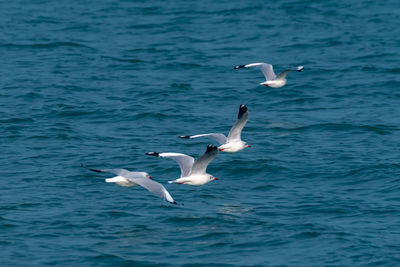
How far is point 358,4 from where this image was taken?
40.7m

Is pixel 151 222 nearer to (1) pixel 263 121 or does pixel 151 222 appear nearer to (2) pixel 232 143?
(2) pixel 232 143

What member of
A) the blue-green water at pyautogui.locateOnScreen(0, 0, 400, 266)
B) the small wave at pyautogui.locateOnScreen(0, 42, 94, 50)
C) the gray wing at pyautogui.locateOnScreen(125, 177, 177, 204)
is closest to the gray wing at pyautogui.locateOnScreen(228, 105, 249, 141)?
the blue-green water at pyautogui.locateOnScreen(0, 0, 400, 266)

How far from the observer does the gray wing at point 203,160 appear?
16531mm

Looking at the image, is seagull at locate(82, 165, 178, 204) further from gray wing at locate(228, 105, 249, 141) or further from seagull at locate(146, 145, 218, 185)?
gray wing at locate(228, 105, 249, 141)

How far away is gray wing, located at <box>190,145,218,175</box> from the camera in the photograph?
16531 mm

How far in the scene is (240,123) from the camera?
18.6 m

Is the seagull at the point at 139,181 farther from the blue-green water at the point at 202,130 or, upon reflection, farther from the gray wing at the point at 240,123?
the gray wing at the point at 240,123

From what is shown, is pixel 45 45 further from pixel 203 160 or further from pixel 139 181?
pixel 139 181

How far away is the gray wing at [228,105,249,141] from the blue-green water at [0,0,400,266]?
1.23 meters

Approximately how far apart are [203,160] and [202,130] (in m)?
6.45

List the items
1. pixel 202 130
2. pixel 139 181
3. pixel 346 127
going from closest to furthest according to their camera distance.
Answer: pixel 139 181
pixel 202 130
pixel 346 127

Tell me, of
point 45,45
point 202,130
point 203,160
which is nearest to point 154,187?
point 203,160

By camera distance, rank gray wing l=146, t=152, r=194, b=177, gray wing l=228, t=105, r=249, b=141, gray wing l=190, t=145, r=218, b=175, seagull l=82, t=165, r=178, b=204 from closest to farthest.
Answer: seagull l=82, t=165, r=178, b=204 → gray wing l=190, t=145, r=218, b=175 → gray wing l=146, t=152, r=194, b=177 → gray wing l=228, t=105, r=249, b=141

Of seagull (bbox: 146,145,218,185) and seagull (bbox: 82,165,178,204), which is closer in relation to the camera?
seagull (bbox: 82,165,178,204)
